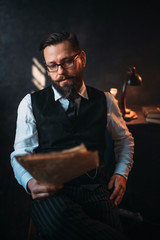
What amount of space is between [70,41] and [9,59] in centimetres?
110

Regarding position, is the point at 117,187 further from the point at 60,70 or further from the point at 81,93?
the point at 60,70

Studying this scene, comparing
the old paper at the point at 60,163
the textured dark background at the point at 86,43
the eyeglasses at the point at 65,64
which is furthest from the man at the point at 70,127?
the textured dark background at the point at 86,43

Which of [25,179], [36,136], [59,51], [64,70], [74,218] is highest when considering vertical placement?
[59,51]

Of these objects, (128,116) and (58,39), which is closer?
(58,39)

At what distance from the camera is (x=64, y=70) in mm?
1102

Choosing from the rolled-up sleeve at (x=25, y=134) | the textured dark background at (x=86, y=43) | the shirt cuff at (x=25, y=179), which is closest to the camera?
the shirt cuff at (x=25, y=179)

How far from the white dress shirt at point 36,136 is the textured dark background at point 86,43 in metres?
0.84

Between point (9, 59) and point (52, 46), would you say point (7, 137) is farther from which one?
point (52, 46)

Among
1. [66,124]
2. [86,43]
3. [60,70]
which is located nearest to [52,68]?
[60,70]

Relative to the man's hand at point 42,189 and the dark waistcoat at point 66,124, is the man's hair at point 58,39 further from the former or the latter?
the man's hand at point 42,189

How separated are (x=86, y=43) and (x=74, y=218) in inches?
65.9

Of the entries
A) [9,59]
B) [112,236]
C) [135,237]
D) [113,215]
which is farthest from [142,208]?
[9,59]

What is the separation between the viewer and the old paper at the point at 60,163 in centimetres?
55

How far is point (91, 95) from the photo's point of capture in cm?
122
